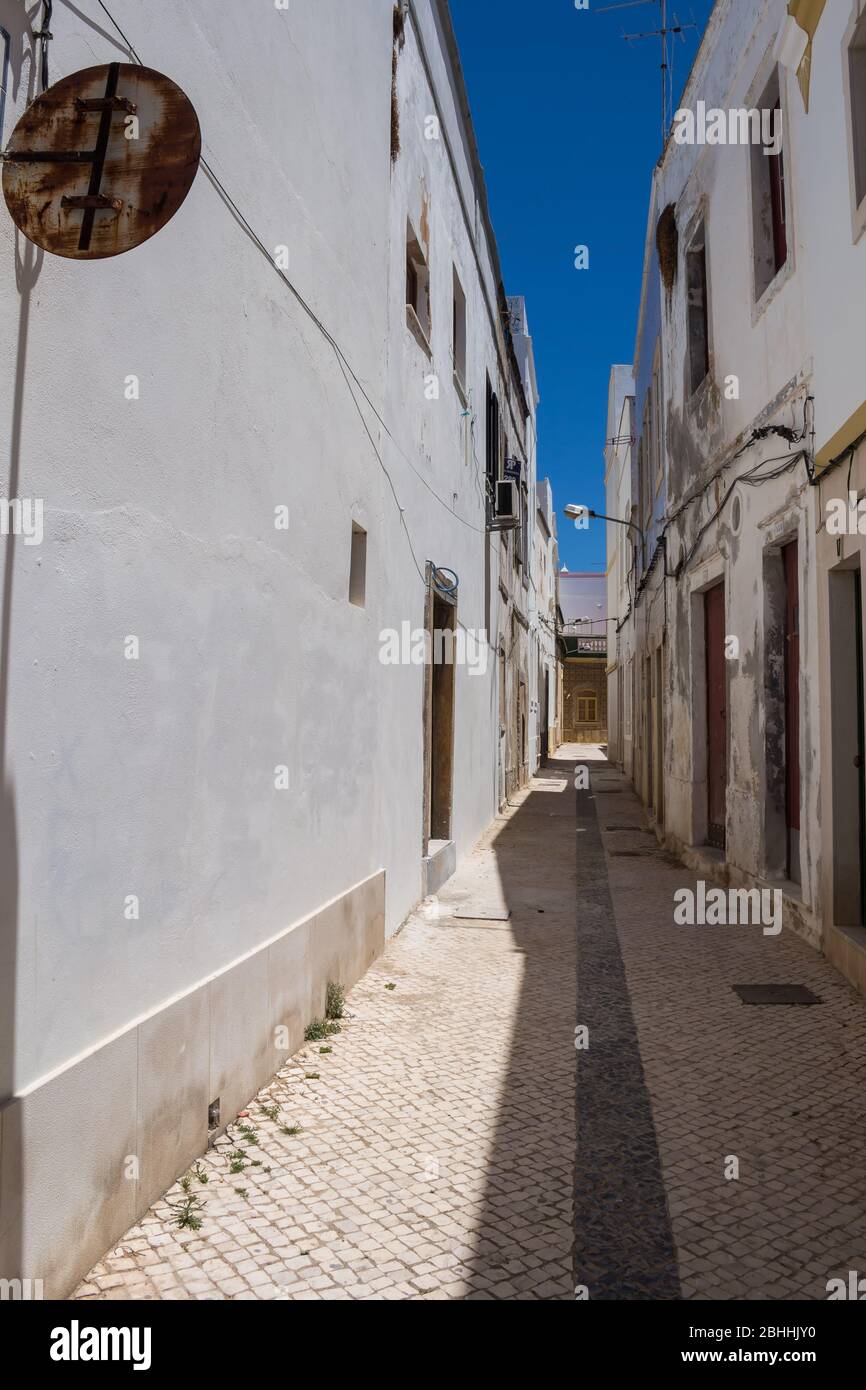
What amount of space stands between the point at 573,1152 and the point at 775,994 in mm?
2292

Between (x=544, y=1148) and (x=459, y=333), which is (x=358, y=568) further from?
(x=459, y=333)

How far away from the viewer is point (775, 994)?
17.4 ft

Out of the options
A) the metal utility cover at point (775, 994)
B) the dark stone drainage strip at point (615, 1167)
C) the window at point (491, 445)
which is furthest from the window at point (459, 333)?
the metal utility cover at point (775, 994)

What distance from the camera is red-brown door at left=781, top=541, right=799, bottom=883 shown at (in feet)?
23.2

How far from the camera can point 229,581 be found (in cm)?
362

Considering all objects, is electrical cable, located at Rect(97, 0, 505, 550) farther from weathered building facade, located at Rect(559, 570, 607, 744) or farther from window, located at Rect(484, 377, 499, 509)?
weathered building facade, located at Rect(559, 570, 607, 744)

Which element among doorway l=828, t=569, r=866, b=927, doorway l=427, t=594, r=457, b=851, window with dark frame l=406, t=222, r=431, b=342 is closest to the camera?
doorway l=828, t=569, r=866, b=927

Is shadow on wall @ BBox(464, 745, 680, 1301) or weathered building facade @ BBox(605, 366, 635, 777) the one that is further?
weathered building facade @ BBox(605, 366, 635, 777)

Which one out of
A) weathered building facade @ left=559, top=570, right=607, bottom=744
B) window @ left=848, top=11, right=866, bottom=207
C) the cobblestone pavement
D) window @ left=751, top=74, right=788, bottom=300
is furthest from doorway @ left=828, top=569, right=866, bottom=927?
weathered building facade @ left=559, top=570, right=607, bottom=744

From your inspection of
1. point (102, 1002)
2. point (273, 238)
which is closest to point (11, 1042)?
point (102, 1002)

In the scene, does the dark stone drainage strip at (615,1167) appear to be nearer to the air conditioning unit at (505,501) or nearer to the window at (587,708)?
Result: the air conditioning unit at (505,501)

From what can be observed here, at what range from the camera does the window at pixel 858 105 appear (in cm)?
514

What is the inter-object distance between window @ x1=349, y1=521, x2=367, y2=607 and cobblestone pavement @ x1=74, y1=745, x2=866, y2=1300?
2.25 meters
